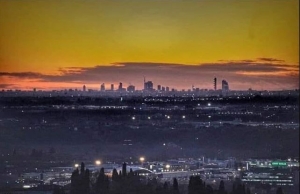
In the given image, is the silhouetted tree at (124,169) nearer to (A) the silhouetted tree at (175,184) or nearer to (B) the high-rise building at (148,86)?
(A) the silhouetted tree at (175,184)

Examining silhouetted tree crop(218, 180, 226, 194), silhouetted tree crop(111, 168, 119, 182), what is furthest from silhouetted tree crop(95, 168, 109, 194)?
silhouetted tree crop(218, 180, 226, 194)

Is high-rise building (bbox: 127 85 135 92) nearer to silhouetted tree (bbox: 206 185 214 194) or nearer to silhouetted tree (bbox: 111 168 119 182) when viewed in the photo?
silhouetted tree (bbox: 111 168 119 182)

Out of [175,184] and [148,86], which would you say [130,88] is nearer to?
[148,86]

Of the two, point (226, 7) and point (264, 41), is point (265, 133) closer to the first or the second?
point (264, 41)

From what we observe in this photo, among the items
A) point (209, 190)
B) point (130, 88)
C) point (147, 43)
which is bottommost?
point (209, 190)

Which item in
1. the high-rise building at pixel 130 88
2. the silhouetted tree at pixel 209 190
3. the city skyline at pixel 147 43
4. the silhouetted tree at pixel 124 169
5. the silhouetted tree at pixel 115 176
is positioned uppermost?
the city skyline at pixel 147 43

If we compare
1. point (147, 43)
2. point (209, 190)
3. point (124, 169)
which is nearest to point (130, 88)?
point (147, 43)

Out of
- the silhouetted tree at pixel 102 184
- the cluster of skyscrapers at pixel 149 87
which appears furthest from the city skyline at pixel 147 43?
the silhouetted tree at pixel 102 184

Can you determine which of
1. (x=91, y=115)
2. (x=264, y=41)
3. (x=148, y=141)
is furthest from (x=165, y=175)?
(x=264, y=41)
